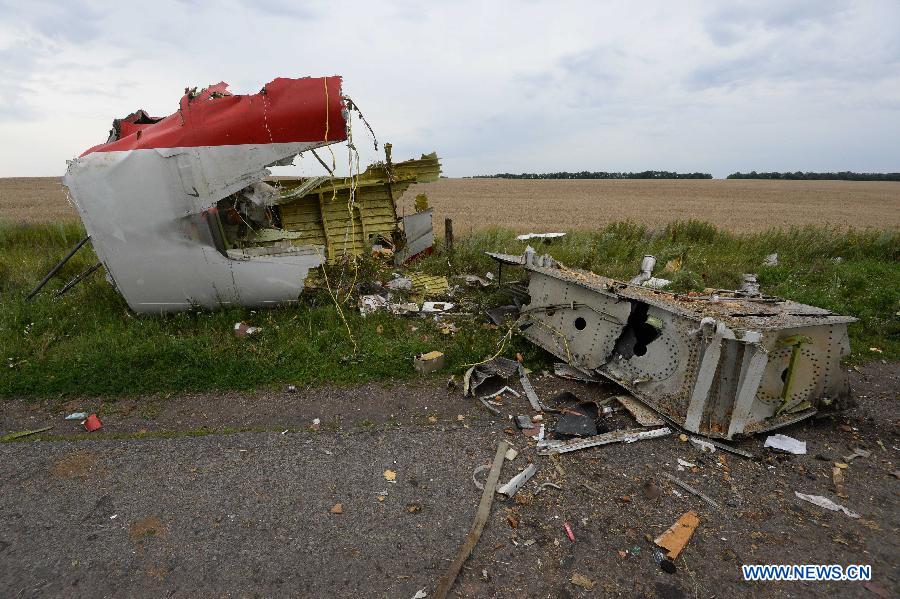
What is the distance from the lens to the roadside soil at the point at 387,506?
2754 mm

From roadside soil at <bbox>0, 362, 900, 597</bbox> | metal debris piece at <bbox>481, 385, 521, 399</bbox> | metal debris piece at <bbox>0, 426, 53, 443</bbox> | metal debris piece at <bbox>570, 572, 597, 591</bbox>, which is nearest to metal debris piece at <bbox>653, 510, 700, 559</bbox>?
roadside soil at <bbox>0, 362, 900, 597</bbox>

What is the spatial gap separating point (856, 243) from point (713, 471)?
33.1 ft

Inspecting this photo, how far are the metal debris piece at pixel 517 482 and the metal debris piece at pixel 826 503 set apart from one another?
1.98m

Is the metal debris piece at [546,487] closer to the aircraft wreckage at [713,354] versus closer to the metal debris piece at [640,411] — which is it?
the metal debris piece at [640,411]

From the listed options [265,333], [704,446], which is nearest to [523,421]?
[704,446]

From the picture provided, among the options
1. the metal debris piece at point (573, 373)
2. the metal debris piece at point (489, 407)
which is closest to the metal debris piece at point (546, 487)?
the metal debris piece at point (489, 407)

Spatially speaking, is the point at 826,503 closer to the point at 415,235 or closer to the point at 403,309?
the point at 403,309

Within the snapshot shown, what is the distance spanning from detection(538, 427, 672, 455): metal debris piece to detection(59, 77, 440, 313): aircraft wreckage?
3952mm

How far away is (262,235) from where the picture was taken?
696 centimetres

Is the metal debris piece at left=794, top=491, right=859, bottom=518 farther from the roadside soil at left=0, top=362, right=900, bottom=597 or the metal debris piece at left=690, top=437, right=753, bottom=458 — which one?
the metal debris piece at left=690, top=437, right=753, bottom=458

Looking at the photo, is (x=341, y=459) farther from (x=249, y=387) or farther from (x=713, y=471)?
(x=713, y=471)

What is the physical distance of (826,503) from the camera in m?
3.42

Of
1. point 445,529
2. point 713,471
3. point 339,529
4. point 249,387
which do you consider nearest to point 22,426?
point 249,387

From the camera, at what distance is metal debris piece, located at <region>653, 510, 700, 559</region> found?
2969mm
